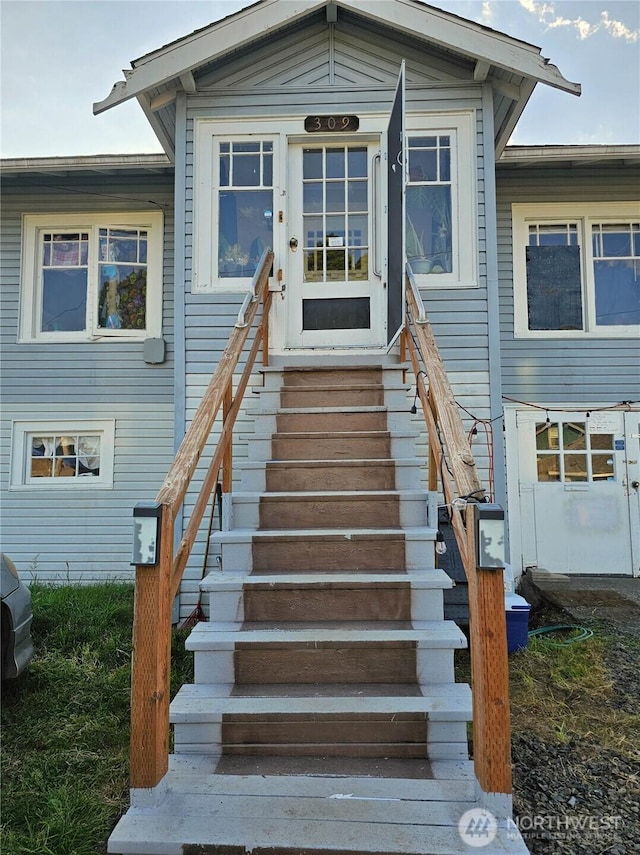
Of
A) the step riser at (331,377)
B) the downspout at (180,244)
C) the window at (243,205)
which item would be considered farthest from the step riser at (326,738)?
the window at (243,205)

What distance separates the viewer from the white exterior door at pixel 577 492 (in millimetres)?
6000

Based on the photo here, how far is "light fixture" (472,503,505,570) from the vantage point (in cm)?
194

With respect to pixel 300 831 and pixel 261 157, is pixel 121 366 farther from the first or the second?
pixel 300 831

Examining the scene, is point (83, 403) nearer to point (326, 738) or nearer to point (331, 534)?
point (331, 534)

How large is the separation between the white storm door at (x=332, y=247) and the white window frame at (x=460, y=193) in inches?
17.2

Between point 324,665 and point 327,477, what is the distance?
121 cm

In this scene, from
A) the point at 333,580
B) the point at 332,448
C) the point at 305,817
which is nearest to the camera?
the point at 305,817

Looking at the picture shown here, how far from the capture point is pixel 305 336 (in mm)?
4938

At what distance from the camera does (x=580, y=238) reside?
629cm

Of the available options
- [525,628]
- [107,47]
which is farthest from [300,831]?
[107,47]

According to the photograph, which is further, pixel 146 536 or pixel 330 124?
pixel 330 124

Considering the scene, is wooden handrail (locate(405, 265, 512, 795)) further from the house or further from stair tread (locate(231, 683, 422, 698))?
the house

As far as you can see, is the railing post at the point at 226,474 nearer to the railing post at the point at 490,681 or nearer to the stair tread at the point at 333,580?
the stair tread at the point at 333,580

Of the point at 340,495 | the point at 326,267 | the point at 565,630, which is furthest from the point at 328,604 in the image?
the point at 326,267
